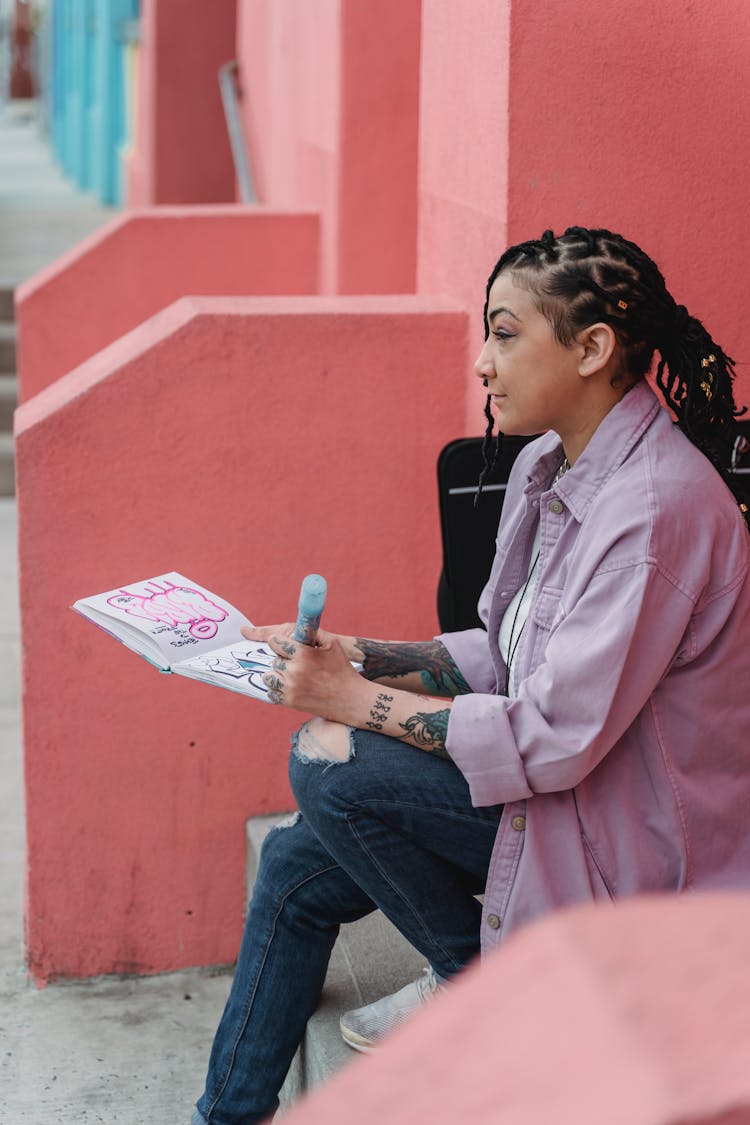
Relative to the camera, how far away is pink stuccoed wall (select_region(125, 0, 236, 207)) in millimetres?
8750

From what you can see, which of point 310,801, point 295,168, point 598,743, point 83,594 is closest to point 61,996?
point 83,594

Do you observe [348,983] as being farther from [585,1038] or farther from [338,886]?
[585,1038]

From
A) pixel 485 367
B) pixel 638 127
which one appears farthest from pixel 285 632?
pixel 638 127

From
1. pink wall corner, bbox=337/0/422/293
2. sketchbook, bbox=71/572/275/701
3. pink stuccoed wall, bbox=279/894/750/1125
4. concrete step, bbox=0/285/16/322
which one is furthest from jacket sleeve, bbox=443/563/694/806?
concrete step, bbox=0/285/16/322

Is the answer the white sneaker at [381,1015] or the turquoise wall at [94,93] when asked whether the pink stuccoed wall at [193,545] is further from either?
the turquoise wall at [94,93]

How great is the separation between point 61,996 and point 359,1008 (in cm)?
96

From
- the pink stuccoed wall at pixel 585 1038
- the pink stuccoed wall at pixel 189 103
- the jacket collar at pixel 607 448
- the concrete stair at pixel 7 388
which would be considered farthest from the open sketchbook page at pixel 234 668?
the pink stuccoed wall at pixel 189 103

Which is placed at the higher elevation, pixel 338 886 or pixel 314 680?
pixel 314 680

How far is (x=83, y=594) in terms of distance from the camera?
3.21 meters

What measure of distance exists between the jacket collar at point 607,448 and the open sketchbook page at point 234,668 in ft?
1.75

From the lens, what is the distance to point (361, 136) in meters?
4.69

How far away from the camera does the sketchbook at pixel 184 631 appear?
233cm

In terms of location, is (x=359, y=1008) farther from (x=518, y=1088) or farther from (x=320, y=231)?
(x=320, y=231)

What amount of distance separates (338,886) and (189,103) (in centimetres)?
716
